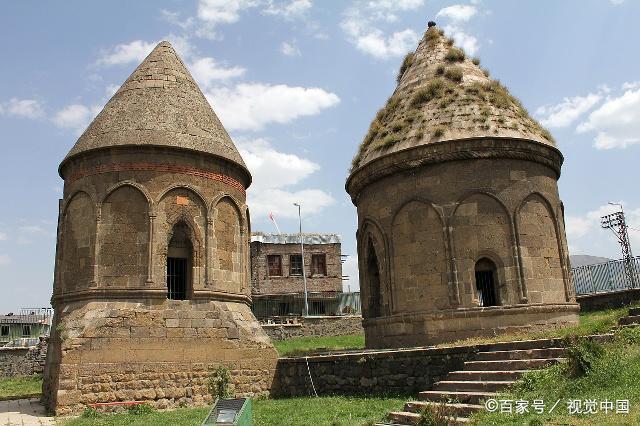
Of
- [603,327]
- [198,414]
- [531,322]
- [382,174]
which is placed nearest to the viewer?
[603,327]

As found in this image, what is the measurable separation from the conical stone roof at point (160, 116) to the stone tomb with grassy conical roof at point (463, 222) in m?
4.10

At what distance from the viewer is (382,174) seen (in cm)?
1428

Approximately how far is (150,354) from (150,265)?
1965mm

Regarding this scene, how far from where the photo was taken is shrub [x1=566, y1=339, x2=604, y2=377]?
755 centimetres

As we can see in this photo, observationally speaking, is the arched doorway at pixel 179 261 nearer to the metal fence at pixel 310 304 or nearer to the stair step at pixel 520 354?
the stair step at pixel 520 354

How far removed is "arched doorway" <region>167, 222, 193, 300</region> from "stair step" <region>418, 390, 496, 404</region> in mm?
6642

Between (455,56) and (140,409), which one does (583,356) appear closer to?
(140,409)

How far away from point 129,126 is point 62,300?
4.37 m

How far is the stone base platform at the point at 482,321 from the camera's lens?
12.5 meters

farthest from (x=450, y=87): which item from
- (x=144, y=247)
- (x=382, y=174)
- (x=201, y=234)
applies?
(x=144, y=247)

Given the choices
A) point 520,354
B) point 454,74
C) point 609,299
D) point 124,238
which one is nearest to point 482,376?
point 520,354

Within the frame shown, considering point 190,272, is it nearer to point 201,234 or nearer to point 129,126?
point 201,234

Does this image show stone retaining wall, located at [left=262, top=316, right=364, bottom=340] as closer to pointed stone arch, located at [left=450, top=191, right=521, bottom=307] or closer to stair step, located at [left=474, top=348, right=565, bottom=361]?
pointed stone arch, located at [left=450, top=191, right=521, bottom=307]

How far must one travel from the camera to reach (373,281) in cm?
1494
